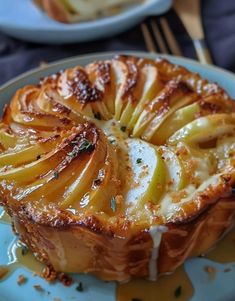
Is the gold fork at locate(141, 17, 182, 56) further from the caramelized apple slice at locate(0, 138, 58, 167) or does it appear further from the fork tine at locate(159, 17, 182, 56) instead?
the caramelized apple slice at locate(0, 138, 58, 167)

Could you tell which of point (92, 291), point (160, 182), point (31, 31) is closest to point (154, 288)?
point (92, 291)

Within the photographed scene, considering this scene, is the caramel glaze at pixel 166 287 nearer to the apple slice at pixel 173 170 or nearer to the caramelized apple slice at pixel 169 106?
the apple slice at pixel 173 170

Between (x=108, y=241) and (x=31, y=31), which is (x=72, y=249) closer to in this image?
(x=108, y=241)

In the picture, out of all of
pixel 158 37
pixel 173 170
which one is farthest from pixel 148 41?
pixel 173 170

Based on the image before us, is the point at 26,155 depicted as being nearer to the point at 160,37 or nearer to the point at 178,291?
the point at 178,291

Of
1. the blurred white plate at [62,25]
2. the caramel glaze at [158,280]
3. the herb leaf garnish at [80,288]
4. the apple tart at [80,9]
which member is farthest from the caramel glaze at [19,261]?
the apple tart at [80,9]
